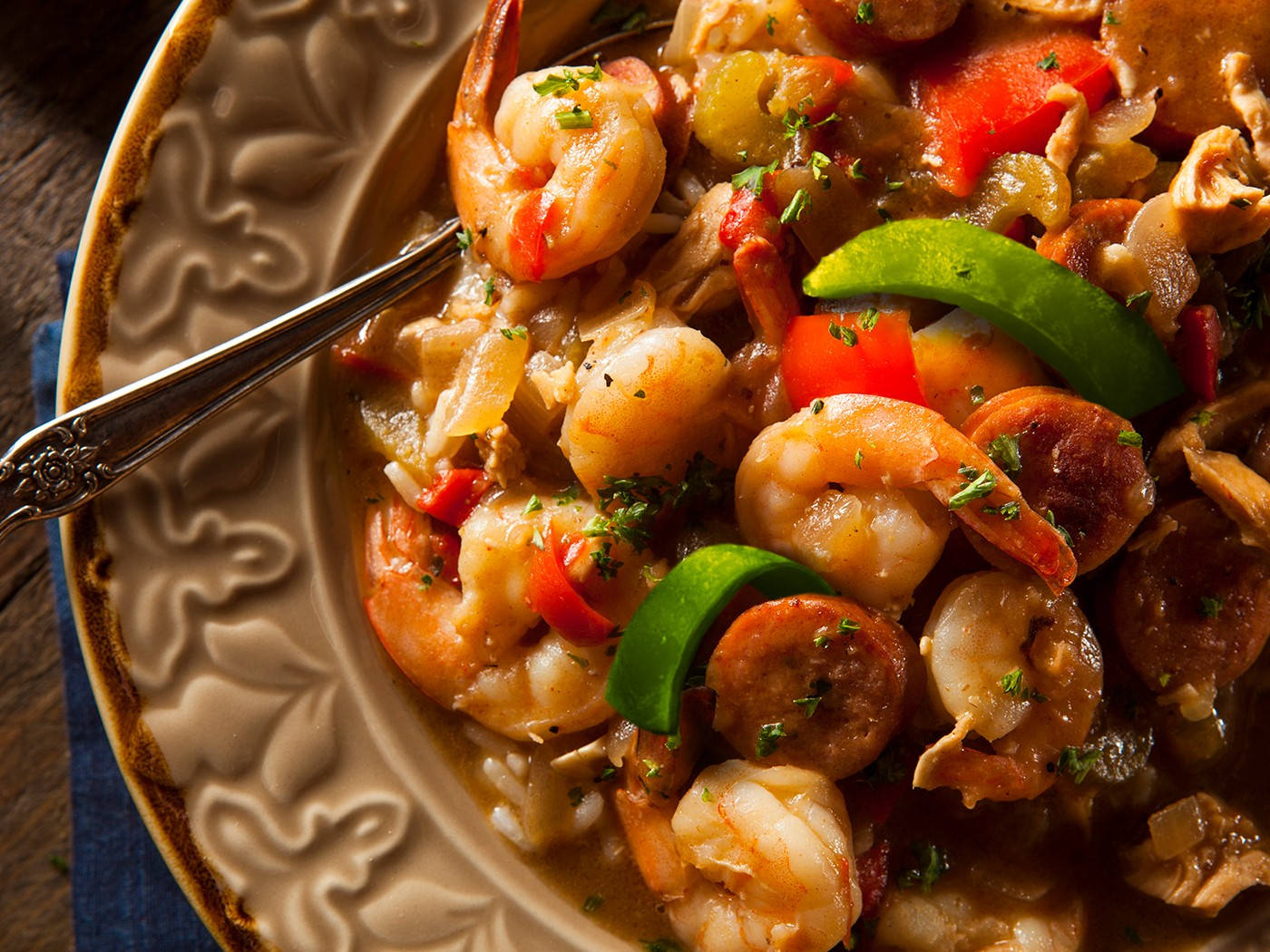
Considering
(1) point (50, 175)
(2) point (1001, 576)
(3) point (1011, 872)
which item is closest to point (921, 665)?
(2) point (1001, 576)

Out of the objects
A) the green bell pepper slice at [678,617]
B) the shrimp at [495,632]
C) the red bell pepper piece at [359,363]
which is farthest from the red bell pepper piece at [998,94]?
the red bell pepper piece at [359,363]

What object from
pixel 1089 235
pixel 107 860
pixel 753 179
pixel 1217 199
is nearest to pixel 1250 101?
pixel 1217 199

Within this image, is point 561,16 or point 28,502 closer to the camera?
point 28,502

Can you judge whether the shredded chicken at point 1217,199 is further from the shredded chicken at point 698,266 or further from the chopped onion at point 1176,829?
the chopped onion at point 1176,829

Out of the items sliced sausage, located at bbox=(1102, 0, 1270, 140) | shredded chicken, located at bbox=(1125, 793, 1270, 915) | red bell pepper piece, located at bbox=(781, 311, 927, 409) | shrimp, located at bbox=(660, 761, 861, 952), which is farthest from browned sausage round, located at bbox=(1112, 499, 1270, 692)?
sliced sausage, located at bbox=(1102, 0, 1270, 140)

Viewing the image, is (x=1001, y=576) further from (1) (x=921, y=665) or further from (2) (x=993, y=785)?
(2) (x=993, y=785)
